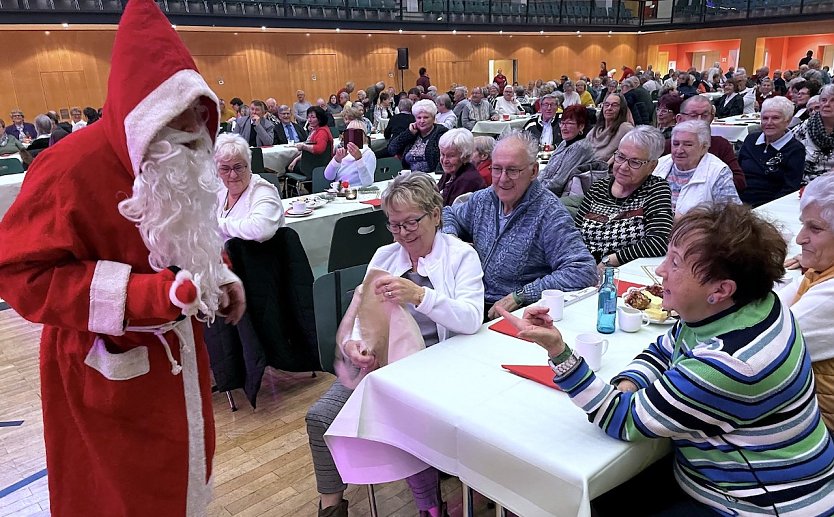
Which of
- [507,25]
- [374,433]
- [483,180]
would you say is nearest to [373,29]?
[507,25]

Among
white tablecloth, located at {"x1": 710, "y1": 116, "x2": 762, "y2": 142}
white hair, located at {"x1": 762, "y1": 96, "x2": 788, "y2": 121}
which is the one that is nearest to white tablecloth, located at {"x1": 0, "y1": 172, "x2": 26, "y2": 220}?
white hair, located at {"x1": 762, "y1": 96, "x2": 788, "y2": 121}

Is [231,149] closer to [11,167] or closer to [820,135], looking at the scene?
[820,135]

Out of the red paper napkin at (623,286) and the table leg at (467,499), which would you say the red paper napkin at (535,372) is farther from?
the red paper napkin at (623,286)

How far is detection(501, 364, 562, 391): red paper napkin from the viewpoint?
1.61 metres

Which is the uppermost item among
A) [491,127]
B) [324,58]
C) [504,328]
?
[324,58]

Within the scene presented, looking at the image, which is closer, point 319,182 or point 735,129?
point 319,182

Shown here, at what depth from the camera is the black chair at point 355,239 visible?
312 centimetres

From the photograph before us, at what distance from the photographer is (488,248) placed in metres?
2.61

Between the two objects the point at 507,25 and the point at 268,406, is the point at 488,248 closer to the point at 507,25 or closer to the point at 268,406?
the point at 268,406

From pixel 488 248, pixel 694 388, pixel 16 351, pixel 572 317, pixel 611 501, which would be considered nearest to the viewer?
pixel 694 388

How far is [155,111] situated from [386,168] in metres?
4.43

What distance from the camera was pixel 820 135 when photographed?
4336 millimetres

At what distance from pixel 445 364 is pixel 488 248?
963mm

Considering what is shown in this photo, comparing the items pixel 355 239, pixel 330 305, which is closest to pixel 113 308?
pixel 330 305
